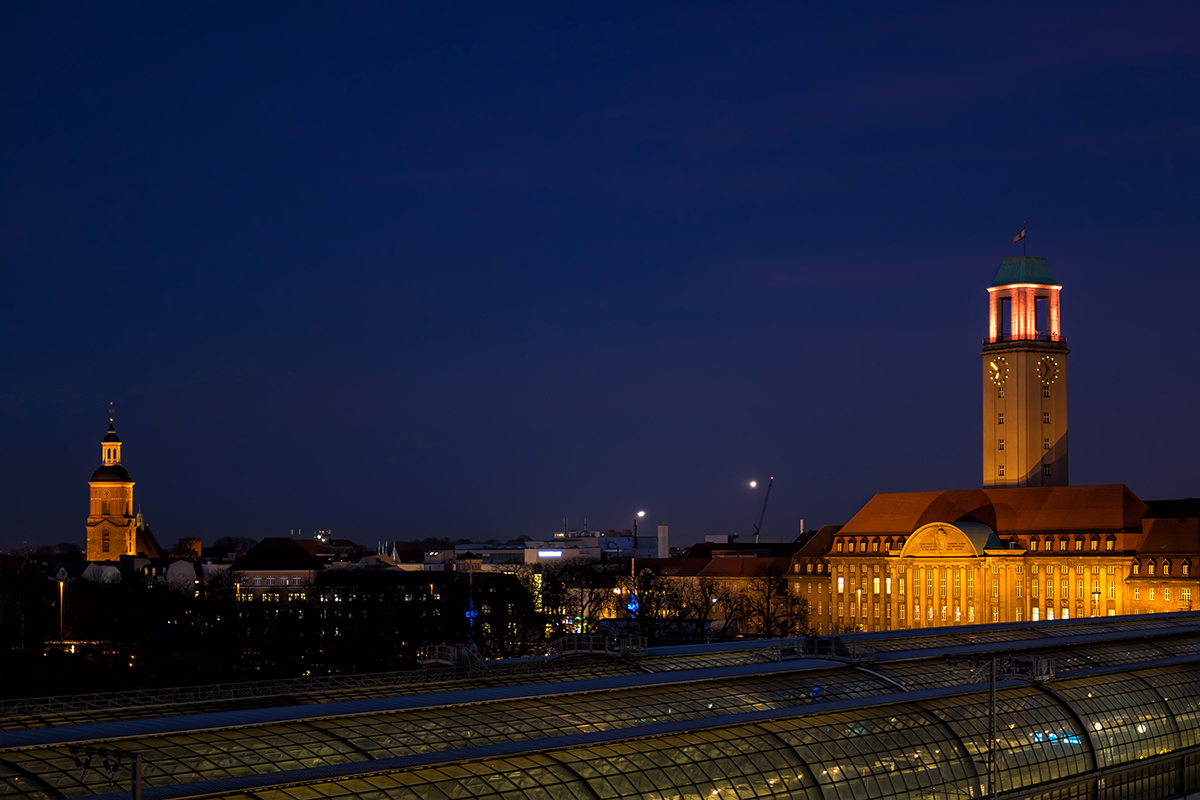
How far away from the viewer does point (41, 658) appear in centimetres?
14375

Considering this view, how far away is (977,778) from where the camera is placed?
64188mm

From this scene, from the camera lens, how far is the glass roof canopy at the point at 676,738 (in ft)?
149

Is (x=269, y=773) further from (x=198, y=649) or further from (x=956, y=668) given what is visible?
(x=198, y=649)

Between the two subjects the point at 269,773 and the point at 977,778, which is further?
the point at 977,778

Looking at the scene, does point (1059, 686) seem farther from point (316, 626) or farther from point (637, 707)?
point (316, 626)

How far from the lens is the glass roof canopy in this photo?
45406 millimetres

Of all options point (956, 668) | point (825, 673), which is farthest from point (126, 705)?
point (956, 668)

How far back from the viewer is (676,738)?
54969 mm

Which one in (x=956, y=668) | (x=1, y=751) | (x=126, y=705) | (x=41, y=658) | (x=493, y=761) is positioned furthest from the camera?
(x=41, y=658)

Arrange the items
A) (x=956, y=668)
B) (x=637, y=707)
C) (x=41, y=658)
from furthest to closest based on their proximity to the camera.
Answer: (x=41, y=658)
(x=956, y=668)
(x=637, y=707)

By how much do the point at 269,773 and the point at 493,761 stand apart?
26.1 ft

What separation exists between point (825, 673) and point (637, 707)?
1497cm

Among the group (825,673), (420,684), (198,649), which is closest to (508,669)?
(420,684)

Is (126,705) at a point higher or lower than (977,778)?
higher
